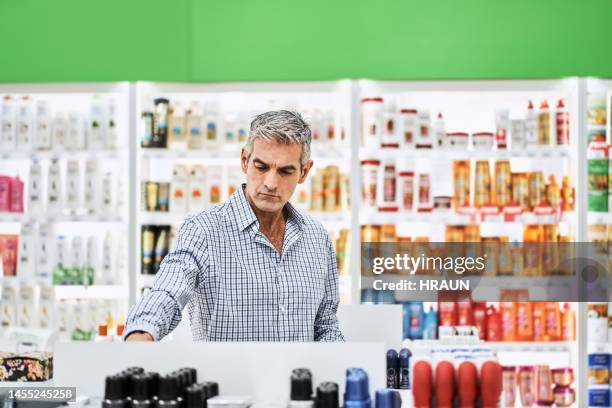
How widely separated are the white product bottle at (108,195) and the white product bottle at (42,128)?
0.41 meters

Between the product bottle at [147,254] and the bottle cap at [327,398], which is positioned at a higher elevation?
the product bottle at [147,254]

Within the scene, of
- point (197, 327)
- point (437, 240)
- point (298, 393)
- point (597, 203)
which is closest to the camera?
point (298, 393)

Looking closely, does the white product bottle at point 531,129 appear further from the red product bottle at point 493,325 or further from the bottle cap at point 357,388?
the bottle cap at point 357,388

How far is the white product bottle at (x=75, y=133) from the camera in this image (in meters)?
4.60

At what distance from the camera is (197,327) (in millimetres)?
2406

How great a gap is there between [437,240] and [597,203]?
968 millimetres

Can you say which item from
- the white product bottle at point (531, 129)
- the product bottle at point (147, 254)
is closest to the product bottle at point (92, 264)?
the product bottle at point (147, 254)

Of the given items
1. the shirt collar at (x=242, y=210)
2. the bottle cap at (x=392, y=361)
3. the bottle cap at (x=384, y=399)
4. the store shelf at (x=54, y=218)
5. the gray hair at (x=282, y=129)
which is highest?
the gray hair at (x=282, y=129)

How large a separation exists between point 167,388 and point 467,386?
591mm

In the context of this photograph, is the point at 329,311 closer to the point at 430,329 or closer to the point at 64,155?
the point at 430,329

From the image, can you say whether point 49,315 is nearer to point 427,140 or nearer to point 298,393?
point 427,140

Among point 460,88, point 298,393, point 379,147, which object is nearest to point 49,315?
point 379,147

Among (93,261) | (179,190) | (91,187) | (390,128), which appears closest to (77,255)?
(93,261)

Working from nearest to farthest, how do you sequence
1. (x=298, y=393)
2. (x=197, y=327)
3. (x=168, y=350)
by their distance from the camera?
(x=298, y=393) < (x=168, y=350) < (x=197, y=327)
